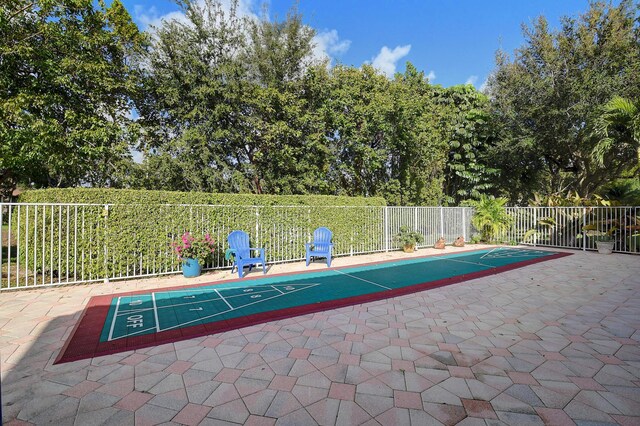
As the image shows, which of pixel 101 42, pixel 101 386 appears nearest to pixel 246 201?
pixel 101 386

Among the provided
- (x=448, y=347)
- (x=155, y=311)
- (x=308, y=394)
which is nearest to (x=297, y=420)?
(x=308, y=394)

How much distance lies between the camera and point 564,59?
13.6 m

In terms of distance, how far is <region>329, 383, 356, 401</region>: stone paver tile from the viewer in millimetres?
2398

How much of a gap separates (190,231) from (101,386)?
4995 mm

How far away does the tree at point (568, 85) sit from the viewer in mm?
12680

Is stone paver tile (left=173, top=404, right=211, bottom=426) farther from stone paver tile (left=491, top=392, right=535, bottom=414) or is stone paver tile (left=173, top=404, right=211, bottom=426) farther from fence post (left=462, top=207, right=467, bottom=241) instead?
fence post (left=462, top=207, right=467, bottom=241)

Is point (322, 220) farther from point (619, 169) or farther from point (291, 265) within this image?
point (619, 169)

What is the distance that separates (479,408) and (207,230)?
681 cm

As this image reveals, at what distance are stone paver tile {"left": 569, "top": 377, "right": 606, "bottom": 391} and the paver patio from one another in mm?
16

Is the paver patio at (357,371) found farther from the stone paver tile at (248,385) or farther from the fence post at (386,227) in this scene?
the fence post at (386,227)

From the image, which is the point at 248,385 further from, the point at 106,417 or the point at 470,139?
the point at 470,139

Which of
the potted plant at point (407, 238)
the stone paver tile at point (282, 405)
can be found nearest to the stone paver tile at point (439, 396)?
the stone paver tile at point (282, 405)

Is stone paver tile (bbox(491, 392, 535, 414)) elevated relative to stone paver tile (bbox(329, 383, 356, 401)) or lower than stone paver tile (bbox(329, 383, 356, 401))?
elevated

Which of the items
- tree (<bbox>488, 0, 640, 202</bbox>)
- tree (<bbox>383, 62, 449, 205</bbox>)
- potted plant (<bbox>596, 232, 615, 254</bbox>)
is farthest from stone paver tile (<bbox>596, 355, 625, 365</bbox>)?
tree (<bbox>383, 62, 449, 205</bbox>)
